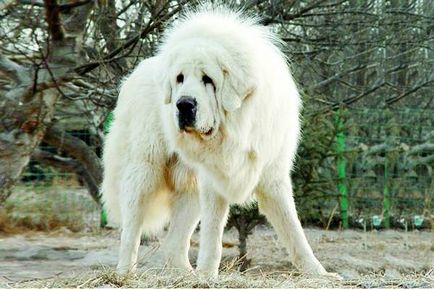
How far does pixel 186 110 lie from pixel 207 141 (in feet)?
1.16

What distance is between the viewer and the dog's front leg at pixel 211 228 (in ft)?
16.5

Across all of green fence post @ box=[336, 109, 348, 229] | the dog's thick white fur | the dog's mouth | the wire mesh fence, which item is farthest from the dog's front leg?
the wire mesh fence

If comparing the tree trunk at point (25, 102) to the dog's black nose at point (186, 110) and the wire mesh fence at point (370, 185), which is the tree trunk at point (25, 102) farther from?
the wire mesh fence at point (370, 185)

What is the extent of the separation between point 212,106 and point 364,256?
5063 mm

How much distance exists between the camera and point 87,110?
888cm

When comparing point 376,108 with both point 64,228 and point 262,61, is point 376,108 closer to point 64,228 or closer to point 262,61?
point 64,228

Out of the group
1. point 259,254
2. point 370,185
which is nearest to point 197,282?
point 259,254

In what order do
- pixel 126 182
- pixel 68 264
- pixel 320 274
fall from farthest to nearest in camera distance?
pixel 68 264 < pixel 126 182 < pixel 320 274

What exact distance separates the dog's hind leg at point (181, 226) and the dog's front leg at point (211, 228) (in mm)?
633

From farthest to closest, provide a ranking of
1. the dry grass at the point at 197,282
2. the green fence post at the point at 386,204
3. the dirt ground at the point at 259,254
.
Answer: the green fence post at the point at 386,204 < the dirt ground at the point at 259,254 < the dry grass at the point at 197,282

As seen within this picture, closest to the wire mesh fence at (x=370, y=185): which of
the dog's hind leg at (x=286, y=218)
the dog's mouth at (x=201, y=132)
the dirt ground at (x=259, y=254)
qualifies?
the dirt ground at (x=259, y=254)

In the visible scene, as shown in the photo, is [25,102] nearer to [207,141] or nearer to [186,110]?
[207,141]

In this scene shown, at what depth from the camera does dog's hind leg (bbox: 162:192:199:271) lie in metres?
5.69

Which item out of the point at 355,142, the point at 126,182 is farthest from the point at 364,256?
the point at 126,182
